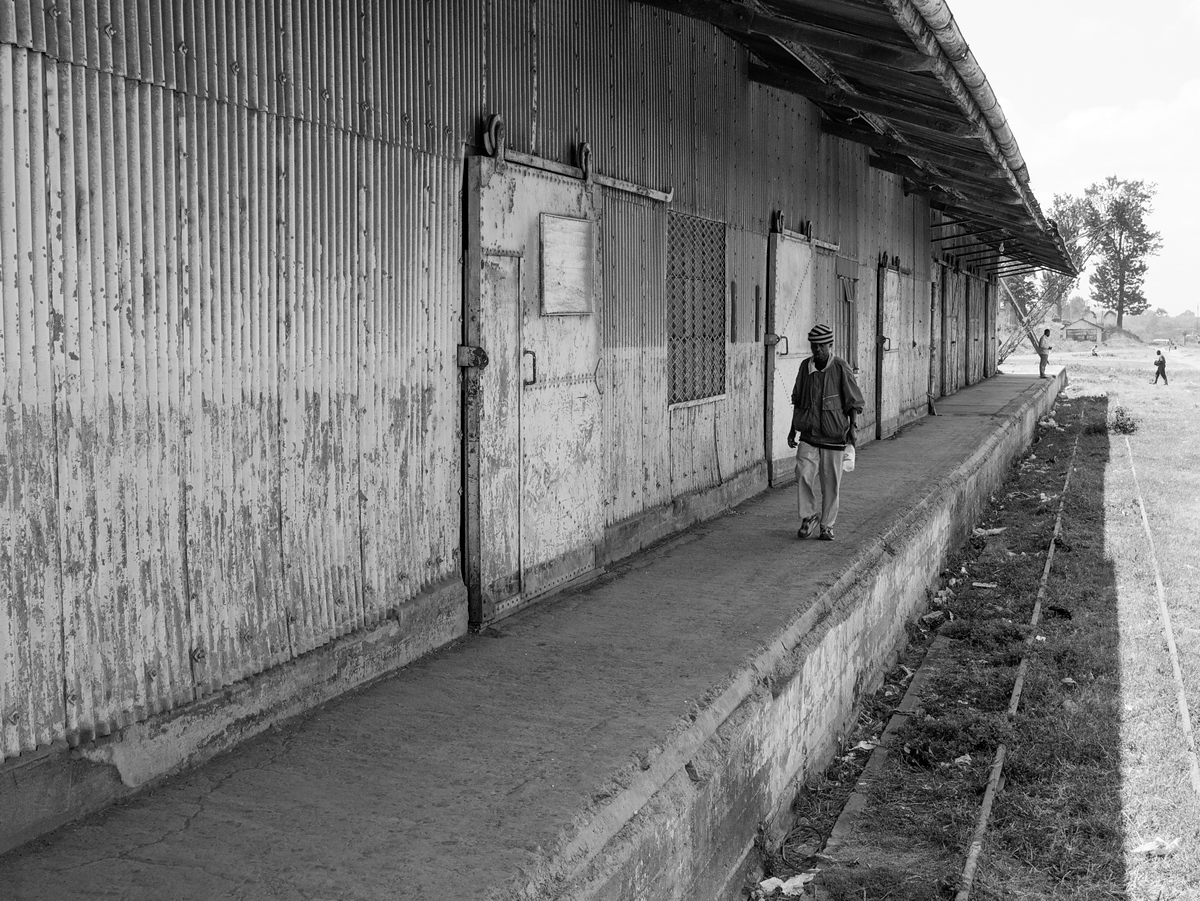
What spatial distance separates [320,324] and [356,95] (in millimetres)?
1018

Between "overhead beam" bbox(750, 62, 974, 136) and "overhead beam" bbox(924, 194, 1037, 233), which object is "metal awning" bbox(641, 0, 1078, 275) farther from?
"overhead beam" bbox(924, 194, 1037, 233)

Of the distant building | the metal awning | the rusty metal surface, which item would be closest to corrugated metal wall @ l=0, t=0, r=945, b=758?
the metal awning

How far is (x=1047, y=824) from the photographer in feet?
19.3

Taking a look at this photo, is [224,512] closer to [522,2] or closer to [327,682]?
[327,682]

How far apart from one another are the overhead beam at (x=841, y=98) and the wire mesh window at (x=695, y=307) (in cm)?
170

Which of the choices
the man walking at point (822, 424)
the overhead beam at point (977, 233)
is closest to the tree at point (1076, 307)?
the overhead beam at point (977, 233)

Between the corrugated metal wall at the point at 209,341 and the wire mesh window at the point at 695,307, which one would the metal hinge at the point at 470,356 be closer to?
the corrugated metal wall at the point at 209,341

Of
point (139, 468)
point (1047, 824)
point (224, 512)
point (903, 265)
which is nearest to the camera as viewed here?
point (139, 468)

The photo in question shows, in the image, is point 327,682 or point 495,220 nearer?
point 327,682

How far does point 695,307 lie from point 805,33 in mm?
2432

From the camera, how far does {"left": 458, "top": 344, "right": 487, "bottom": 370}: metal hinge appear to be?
588 centimetres

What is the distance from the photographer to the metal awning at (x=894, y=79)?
7.03 meters

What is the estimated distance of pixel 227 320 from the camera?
4277mm

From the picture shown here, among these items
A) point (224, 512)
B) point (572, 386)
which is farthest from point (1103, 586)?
point (224, 512)
